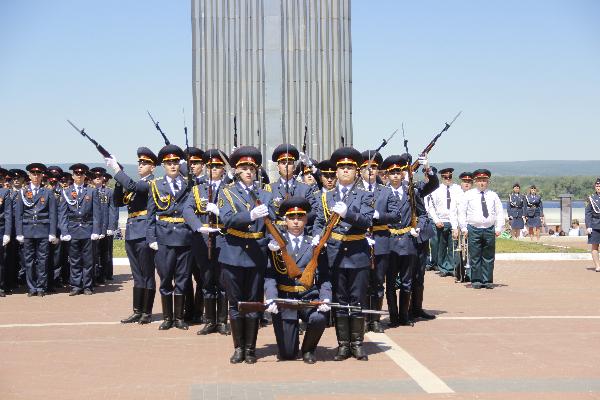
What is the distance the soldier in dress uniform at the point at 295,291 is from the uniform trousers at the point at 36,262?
6760mm

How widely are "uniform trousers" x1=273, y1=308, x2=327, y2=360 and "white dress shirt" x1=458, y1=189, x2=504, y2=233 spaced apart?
7171 millimetres

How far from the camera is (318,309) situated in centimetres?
877

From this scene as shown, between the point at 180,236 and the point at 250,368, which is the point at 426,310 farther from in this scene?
the point at 250,368

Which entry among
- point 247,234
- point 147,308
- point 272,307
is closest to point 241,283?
point 247,234

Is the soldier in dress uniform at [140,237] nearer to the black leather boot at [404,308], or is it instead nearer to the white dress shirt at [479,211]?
the black leather boot at [404,308]

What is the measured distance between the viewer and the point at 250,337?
8.77 metres

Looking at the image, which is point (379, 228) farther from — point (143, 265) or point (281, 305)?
Result: point (143, 265)

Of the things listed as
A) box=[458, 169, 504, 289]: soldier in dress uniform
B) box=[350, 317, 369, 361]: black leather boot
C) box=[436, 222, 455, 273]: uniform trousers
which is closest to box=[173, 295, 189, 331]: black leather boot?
box=[350, 317, 369, 361]: black leather boot

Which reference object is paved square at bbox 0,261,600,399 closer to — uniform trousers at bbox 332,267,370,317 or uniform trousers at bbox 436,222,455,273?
uniform trousers at bbox 332,267,370,317

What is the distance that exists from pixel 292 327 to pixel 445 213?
29.5 ft

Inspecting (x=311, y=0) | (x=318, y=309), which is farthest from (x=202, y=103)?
(x=318, y=309)

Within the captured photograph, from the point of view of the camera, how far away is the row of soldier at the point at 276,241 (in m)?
8.88

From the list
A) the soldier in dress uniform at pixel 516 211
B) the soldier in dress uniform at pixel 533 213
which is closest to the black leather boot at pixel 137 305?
the soldier in dress uniform at pixel 533 213

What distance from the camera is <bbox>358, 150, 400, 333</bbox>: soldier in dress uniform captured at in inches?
408
